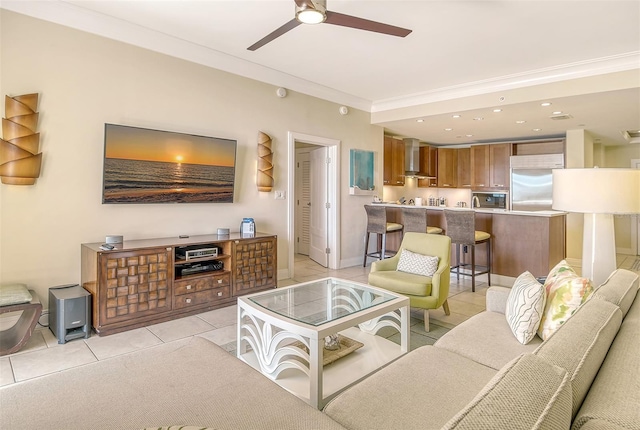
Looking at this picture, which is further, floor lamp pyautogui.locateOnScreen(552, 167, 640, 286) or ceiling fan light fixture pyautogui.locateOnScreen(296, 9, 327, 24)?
ceiling fan light fixture pyautogui.locateOnScreen(296, 9, 327, 24)

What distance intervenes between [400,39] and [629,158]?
759 centimetres

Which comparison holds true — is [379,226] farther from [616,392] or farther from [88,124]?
[616,392]

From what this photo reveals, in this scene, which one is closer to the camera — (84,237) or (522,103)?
(84,237)

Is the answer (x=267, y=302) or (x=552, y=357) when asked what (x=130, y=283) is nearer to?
(x=267, y=302)

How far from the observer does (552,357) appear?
101 cm

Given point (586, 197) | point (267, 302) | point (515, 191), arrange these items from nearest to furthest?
point (586, 197) → point (267, 302) → point (515, 191)

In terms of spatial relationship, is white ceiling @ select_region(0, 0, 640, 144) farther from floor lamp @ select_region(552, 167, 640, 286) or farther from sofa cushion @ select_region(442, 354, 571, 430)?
sofa cushion @ select_region(442, 354, 571, 430)

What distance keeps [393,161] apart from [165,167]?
4611 millimetres

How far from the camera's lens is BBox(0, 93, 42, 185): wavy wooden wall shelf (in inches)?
115

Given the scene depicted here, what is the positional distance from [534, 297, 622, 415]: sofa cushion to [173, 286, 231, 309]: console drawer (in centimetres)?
Answer: 323

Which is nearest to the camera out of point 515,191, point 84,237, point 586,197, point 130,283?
point 586,197

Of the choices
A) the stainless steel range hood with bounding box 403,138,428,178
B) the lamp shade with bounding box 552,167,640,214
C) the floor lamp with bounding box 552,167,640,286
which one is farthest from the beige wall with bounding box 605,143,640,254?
the lamp shade with bounding box 552,167,640,214

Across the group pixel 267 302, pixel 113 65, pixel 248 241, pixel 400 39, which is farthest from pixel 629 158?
pixel 113 65

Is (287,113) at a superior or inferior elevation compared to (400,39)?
inferior
